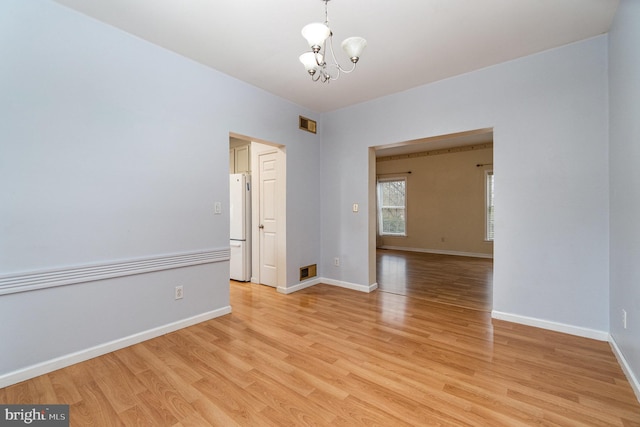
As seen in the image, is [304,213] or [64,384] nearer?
[64,384]

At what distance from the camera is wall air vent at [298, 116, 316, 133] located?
4266 mm

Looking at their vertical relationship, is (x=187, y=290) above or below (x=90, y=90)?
below

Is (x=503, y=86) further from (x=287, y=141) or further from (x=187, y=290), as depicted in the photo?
(x=187, y=290)

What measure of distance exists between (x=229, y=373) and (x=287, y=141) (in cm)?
296

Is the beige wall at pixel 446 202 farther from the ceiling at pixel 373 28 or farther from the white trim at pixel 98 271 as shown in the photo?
the white trim at pixel 98 271

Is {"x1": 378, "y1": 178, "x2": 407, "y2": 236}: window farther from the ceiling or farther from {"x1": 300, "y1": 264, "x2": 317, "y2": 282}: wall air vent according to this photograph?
the ceiling

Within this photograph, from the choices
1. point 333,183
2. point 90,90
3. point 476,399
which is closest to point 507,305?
point 476,399

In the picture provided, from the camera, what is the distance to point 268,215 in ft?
14.4

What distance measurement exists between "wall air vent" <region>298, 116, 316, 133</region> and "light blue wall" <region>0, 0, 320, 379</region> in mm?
1178

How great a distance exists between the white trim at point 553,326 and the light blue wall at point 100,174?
3.11m

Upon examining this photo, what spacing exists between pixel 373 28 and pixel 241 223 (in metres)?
3.36

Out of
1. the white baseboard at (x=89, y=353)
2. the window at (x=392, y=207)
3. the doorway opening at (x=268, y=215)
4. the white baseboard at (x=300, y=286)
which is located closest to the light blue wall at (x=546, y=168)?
the doorway opening at (x=268, y=215)

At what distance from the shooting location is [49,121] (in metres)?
2.09

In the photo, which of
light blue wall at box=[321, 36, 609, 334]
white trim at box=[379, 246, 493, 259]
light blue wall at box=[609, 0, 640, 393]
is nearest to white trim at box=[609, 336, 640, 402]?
light blue wall at box=[609, 0, 640, 393]
